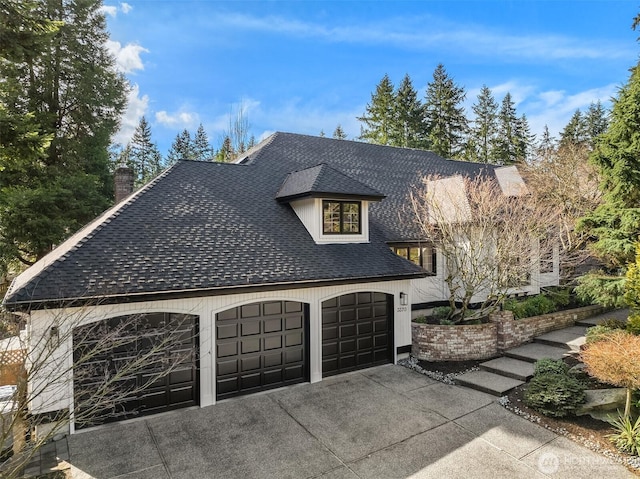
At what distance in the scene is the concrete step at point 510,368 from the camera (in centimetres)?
1055

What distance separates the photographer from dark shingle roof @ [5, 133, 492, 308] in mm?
8180

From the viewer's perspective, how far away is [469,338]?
1223 cm

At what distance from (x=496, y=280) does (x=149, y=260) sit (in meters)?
11.6

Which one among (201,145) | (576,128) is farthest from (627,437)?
(201,145)

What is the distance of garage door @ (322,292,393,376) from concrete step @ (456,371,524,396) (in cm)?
262

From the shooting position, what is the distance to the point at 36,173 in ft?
66.0

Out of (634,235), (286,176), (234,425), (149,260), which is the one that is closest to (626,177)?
(634,235)

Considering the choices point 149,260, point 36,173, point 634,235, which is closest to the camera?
point 149,260

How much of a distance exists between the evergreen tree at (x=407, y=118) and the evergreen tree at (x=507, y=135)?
9.83 meters

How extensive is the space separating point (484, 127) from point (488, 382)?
4130 cm

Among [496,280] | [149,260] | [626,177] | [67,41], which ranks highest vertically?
[67,41]

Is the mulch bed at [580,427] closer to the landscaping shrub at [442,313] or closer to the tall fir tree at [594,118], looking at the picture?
the landscaping shrub at [442,313]

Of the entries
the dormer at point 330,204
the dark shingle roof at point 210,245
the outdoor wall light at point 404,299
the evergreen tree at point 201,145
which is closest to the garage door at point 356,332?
the outdoor wall light at point 404,299

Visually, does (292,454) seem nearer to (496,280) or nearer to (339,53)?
(496,280)
